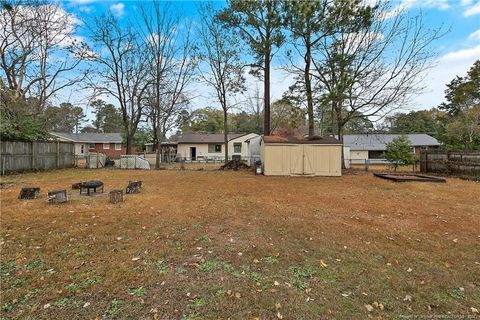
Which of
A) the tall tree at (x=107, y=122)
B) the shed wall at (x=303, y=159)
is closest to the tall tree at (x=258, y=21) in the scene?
the shed wall at (x=303, y=159)

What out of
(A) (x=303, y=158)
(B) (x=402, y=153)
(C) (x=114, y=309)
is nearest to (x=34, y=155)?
(A) (x=303, y=158)

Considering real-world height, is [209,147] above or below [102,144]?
below

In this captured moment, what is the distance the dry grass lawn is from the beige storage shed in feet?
25.2

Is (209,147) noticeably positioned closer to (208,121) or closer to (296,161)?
(208,121)

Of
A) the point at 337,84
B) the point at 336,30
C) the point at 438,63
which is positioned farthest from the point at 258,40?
the point at 438,63

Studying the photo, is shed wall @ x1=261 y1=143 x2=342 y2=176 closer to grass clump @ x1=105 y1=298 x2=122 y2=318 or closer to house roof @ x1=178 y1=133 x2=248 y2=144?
grass clump @ x1=105 y1=298 x2=122 y2=318

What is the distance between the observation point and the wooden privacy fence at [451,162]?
496 inches

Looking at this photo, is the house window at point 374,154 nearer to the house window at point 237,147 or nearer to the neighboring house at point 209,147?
the neighboring house at point 209,147

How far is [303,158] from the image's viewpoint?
1403 centimetres

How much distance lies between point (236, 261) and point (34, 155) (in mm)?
16286

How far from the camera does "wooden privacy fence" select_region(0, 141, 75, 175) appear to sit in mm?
12953

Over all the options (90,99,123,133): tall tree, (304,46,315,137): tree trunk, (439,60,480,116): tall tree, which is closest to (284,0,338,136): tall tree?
(304,46,315,137): tree trunk

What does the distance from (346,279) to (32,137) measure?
1746 cm

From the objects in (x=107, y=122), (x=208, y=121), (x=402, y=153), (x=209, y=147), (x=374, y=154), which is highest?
(x=107, y=122)
